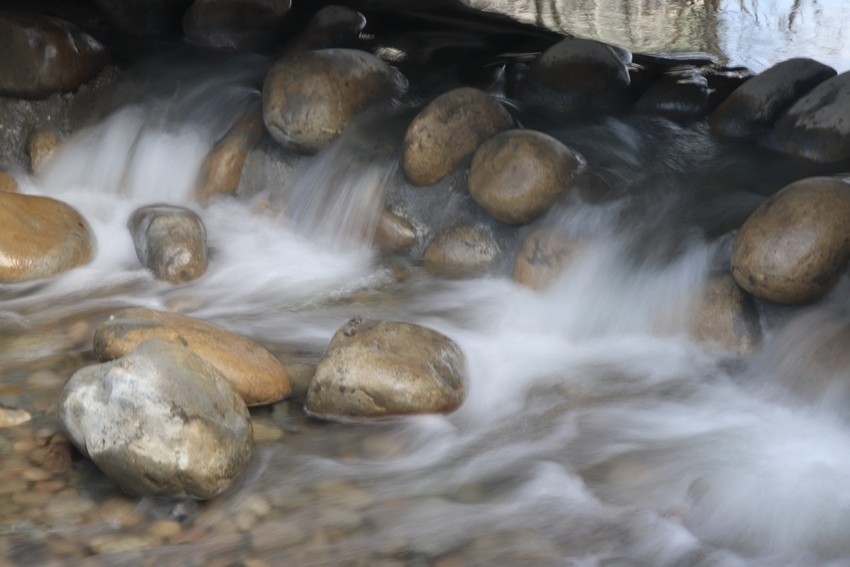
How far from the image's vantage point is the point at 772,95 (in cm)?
554

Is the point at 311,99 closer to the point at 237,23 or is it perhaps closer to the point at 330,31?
the point at 330,31

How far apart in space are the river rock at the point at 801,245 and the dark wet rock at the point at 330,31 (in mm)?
3565

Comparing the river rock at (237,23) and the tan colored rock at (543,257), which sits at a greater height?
the river rock at (237,23)

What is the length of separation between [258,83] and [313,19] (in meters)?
0.81

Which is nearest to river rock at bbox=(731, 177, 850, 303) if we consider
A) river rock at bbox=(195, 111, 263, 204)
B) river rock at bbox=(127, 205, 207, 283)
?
river rock at bbox=(127, 205, 207, 283)

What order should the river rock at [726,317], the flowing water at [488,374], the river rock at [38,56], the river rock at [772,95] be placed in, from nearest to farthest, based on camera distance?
the flowing water at [488,374]
the river rock at [726,317]
the river rock at [772,95]
the river rock at [38,56]

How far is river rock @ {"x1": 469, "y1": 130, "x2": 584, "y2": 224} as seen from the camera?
4887mm

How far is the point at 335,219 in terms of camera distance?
5.46m

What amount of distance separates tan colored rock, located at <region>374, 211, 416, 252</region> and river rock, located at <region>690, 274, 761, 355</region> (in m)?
1.56

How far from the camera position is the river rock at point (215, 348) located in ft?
12.4

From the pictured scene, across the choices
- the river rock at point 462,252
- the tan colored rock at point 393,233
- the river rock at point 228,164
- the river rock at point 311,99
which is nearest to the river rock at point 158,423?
the river rock at point 462,252

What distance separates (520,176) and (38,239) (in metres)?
2.34

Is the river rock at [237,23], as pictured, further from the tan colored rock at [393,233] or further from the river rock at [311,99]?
the tan colored rock at [393,233]

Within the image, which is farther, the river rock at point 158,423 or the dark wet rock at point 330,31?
the dark wet rock at point 330,31
